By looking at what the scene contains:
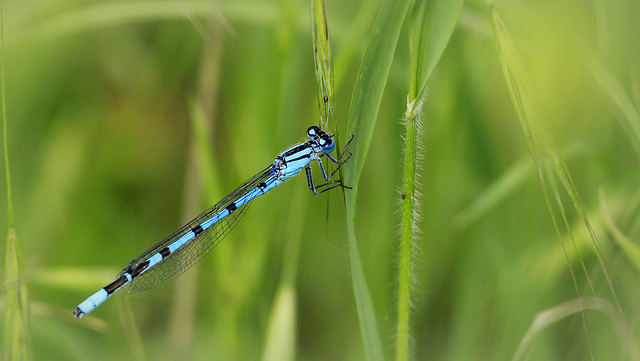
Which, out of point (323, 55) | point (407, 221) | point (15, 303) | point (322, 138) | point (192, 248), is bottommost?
point (407, 221)

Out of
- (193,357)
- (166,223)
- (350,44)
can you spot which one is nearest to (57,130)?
(166,223)

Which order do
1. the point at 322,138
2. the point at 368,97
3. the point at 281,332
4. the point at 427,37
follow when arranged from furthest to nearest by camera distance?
the point at 322,138
the point at 281,332
the point at 368,97
the point at 427,37

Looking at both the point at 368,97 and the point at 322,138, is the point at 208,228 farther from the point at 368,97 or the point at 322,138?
the point at 368,97

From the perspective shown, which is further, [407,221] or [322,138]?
[322,138]

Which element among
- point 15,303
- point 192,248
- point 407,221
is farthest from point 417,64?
point 192,248

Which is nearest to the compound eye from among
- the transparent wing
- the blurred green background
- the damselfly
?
the damselfly

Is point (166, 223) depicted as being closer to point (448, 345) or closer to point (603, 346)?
point (448, 345)

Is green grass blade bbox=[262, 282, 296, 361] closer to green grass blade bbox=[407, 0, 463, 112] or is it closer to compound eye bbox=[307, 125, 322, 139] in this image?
compound eye bbox=[307, 125, 322, 139]

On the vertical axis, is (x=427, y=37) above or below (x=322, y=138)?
below

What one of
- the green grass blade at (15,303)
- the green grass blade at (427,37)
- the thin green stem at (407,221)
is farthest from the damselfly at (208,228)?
→ the green grass blade at (427,37)
